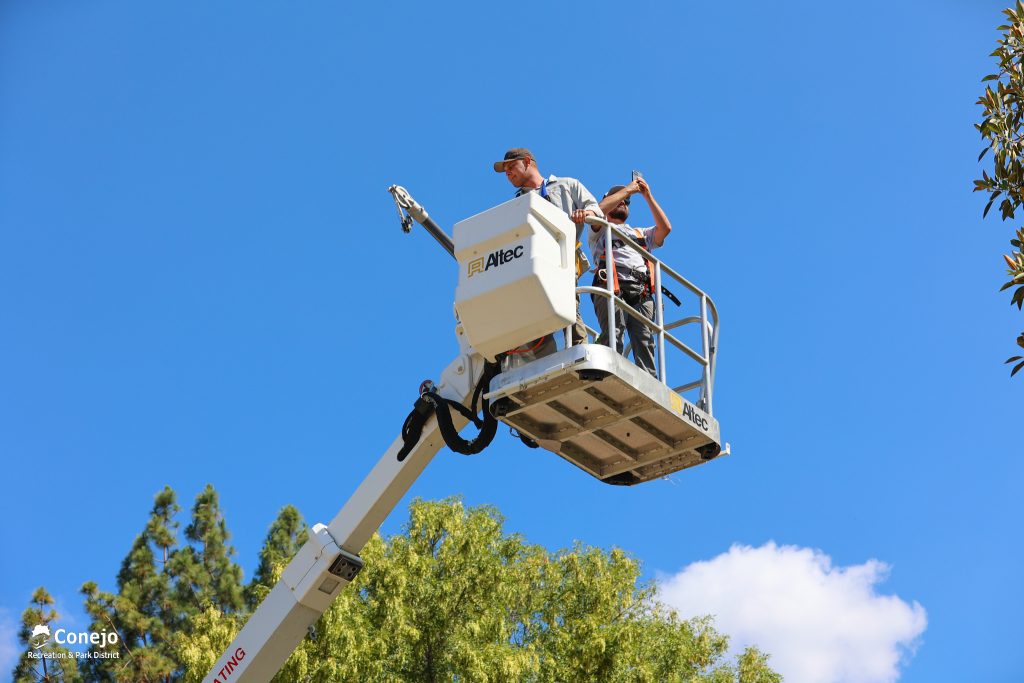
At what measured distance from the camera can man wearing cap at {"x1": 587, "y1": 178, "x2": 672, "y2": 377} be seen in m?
8.99

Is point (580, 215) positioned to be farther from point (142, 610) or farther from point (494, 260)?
point (142, 610)

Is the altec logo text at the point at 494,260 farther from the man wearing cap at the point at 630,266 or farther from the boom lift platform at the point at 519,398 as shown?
the man wearing cap at the point at 630,266

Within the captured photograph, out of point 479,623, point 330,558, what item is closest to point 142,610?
point 479,623

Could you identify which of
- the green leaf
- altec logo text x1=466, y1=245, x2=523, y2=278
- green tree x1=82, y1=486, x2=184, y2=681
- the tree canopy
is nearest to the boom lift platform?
altec logo text x1=466, y1=245, x2=523, y2=278

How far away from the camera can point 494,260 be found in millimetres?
8242

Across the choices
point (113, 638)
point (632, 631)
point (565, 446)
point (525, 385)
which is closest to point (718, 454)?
point (565, 446)

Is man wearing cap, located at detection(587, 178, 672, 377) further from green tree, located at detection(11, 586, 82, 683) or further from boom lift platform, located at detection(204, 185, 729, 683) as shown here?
green tree, located at detection(11, 586, 82, 683)

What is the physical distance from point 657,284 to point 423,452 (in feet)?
7.32

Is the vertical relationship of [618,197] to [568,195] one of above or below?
above

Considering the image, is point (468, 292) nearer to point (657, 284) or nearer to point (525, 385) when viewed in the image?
point (525, 385)

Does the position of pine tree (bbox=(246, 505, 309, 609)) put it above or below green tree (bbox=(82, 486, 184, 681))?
above

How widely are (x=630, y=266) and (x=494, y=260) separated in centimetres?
138

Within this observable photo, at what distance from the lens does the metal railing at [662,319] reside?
8383 millimetres

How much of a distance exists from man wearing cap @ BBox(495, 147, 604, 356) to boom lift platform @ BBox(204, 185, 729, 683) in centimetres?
14
